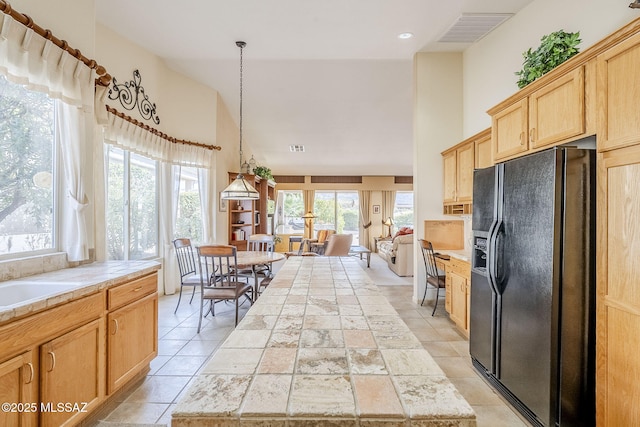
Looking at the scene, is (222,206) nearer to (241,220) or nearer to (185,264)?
(241,220)

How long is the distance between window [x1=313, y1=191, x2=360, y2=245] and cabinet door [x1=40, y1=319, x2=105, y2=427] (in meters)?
8.97

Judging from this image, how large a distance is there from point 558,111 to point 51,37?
331 cm

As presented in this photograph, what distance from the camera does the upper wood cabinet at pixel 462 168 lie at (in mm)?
3305

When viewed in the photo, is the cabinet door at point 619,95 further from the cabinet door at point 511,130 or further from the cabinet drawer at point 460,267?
the cabinet drawer at point 460,267

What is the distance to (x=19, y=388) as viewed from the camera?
4.47 feet

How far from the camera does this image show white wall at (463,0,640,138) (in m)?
2.15

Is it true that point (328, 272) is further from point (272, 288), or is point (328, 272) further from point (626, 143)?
point (626, 143)

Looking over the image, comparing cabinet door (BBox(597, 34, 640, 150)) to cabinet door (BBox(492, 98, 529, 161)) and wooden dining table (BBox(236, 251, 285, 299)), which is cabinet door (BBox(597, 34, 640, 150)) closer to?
cabinet door (BBox(492, 98, 529, 161))

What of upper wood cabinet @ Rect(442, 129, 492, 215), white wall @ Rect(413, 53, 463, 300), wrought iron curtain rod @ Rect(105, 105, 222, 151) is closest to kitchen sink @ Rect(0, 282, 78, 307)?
wrought iron curtain rod @ Rect(105, 105, 222, 151)

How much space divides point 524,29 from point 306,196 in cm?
790

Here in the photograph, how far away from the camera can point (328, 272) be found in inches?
85.3

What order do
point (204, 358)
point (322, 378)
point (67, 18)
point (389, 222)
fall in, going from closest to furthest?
point (322, 378), point (67, 18), point (204, 358), point (389, 222)

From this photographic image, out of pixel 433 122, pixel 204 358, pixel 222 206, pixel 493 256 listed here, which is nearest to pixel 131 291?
pixel 204 358

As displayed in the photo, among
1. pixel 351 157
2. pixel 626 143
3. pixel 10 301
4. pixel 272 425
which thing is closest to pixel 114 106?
pixel 10 301
